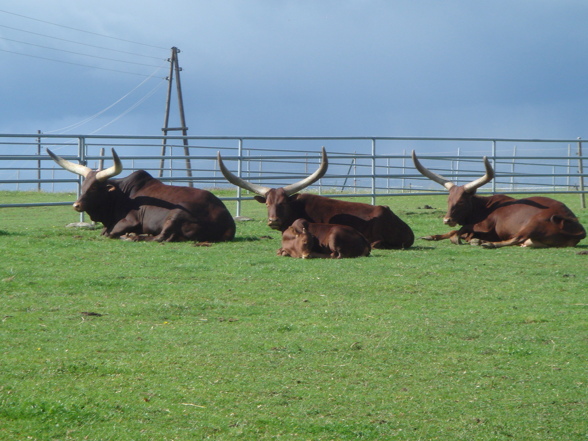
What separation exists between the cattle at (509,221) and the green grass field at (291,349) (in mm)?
1627

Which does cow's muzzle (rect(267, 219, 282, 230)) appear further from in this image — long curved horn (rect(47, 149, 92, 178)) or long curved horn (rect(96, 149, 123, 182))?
long curved horn (rect(47, 149, 92, 178))

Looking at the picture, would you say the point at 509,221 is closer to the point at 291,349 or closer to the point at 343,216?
the point at 343,216

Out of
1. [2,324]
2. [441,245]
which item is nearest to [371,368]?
[2,324]

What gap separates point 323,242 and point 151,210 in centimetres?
292

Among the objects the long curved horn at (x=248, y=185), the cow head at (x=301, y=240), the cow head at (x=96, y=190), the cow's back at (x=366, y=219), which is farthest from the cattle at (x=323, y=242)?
the cow head at (x=96, y=190)

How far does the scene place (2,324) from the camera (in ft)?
18.6

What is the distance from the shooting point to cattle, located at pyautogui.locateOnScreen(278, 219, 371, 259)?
9414mm

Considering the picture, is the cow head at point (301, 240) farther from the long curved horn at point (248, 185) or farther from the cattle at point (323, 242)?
the long curved horn at point (248, 185)

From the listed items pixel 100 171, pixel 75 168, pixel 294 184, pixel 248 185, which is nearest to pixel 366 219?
pixel 294 184

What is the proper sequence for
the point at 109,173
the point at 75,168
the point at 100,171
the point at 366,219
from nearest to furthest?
the point at 366,219 → the point at 109,173 → the point at 100,171 → the point at 75,168

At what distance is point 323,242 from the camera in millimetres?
9523

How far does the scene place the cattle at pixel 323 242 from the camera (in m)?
9.41

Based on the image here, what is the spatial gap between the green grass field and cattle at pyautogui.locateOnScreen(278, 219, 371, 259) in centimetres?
31

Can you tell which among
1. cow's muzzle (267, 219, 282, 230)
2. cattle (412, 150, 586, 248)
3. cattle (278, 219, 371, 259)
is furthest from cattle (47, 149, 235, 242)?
cattle (412, 150, 586, 248)
